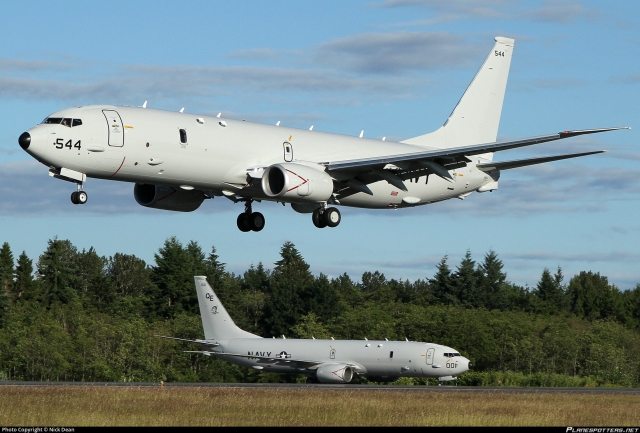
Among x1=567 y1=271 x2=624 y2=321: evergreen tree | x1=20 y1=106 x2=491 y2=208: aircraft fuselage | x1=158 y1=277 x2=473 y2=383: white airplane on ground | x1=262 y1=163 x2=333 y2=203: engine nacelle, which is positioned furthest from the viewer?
x1=567 y1=271 x2=624 y2=321: evergreen tree

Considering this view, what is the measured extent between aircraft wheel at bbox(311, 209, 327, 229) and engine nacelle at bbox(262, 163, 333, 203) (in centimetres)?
170

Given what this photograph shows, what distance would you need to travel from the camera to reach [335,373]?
78688mm

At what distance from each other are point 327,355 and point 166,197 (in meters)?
37.0

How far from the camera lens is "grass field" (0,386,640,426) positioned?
39.2 meters

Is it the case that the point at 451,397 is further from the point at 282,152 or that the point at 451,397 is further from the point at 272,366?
the point at 272,366

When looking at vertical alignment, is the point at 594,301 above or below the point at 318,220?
above

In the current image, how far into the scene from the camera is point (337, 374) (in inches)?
3091

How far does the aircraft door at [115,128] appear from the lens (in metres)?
40.8

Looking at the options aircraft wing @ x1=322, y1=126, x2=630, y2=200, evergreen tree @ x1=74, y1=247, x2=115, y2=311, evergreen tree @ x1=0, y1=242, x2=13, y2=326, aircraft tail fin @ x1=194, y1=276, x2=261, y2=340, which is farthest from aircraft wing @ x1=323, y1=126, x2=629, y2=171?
→ evergreen tree @ x1=74, y1=247, x2=115, y2=311

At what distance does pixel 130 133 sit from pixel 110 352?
7271cm

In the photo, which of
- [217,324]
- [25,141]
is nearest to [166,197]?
[25,141]

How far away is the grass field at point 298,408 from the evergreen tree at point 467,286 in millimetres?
97704

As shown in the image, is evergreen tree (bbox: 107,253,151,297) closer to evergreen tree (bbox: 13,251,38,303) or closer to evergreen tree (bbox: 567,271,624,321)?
evergreen tree (bbox: 13,251,38,303)

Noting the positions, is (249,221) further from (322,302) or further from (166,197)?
(322,302)
